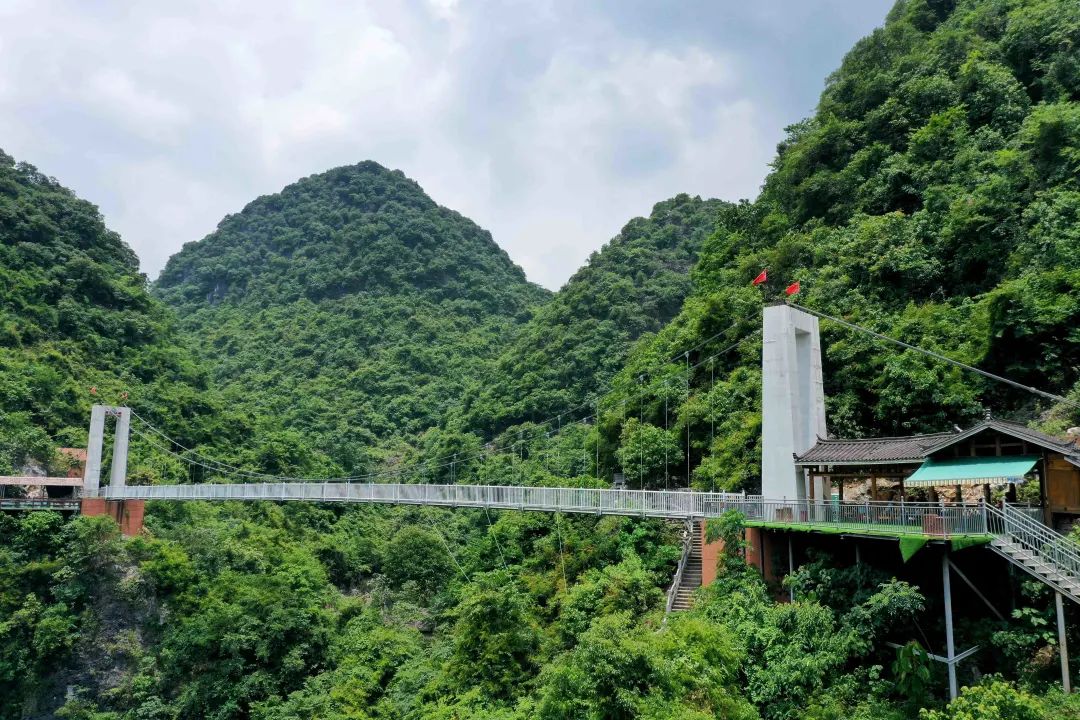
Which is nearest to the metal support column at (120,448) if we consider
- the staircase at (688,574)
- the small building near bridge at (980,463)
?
the staircase at (688,574)

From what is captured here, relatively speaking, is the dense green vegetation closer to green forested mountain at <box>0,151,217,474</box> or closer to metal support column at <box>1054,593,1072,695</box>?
green forested mountain at <box>0,151,217,474</box>

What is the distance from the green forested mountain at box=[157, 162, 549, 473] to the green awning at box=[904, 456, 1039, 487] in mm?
32367

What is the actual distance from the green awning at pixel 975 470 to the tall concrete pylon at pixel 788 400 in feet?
8.55

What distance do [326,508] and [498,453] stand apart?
7.65 meters

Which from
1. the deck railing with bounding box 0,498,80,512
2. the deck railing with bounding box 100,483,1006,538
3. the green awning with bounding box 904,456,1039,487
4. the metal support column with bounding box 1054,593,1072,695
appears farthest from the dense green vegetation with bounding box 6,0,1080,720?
the green awning with bounding box 904,456,1039,487

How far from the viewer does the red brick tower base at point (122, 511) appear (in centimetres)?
2381

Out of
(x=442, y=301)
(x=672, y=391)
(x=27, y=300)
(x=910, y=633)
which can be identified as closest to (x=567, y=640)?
(x=910, y=633)

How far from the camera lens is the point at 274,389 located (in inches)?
1834

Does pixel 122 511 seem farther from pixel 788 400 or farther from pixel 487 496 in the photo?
pixel 788 400

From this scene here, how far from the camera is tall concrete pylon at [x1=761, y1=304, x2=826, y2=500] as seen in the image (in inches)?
550

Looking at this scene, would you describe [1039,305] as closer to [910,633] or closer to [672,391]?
[910,633]

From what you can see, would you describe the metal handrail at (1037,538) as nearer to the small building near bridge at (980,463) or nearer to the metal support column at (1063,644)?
the metal support column at (1063,644)

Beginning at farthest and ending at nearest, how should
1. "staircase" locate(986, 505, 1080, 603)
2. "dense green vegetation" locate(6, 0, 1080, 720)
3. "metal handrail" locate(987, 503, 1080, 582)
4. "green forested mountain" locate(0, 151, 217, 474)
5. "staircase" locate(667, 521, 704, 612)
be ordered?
"green forested mountain" locate(0, 151, 217, 474) → "staircase" locate(667, 521, 704, 612) → "dense green vegetation" locate(6, 0, 1080, 720) → "metal handrail" locate(987, 503, 1080, 582) → "staircase" locate(986, 505, 1080, 603)

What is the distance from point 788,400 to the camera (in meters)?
14.2
